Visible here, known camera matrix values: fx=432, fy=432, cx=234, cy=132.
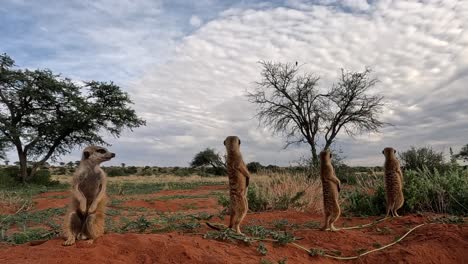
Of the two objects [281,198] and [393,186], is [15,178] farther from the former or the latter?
[393,186]

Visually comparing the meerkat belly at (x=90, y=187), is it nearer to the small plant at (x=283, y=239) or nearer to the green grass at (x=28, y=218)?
the small plant at (x=283, y=239)

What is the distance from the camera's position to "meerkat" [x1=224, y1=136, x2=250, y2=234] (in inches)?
187

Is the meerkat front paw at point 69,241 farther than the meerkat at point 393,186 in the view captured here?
No

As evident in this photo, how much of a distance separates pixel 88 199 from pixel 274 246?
2.00 m

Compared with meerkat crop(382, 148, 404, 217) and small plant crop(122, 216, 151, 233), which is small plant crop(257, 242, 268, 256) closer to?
small plant crop(122, 216, 151, 233)

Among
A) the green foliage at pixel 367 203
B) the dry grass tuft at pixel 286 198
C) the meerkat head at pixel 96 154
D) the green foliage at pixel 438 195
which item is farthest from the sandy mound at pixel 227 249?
the dry grass tuft at pixel 286 198

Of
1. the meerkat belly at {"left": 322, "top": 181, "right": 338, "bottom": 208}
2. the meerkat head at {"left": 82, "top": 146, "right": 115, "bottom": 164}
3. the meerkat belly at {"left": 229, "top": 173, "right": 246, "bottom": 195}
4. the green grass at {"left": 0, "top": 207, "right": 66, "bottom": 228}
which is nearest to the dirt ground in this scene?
the meerkat belly at {"left": 322, "top": 181, "right": 338, "bottom": 208}

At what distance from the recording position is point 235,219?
4.77 meters

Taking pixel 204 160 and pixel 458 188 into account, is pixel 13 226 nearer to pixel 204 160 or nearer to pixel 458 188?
pixel 458 188

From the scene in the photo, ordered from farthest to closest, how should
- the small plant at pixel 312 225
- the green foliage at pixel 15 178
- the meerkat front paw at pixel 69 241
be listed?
the green foliage at pixel 15 178 < the small plant at pixel 312 225 < the meerkat front paw at pixel 69 241

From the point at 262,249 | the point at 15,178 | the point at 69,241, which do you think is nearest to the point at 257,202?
the point at 262,249

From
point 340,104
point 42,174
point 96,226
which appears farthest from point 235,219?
point 42,174

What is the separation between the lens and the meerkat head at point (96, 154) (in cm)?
445

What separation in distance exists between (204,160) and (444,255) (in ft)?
124
